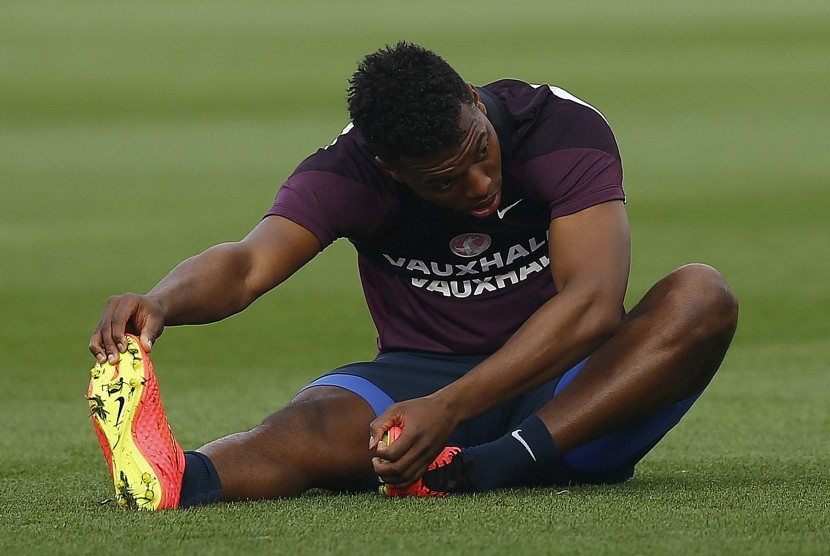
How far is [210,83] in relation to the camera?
15453 mm

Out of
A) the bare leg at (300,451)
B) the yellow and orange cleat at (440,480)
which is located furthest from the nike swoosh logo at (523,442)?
the bare leg at (300,451)

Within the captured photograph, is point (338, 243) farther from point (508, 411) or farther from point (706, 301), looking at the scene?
point (706, 301)

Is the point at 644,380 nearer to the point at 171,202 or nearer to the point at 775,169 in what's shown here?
the point at 171,202

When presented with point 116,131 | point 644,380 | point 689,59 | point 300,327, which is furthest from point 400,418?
point 689,59

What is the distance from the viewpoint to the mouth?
2.64m

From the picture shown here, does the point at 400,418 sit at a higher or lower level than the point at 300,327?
higher

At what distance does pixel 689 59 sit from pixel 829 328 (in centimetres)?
1048

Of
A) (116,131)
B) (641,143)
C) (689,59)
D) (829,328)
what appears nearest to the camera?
(829,328)

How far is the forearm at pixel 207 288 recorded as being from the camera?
8.27 ft

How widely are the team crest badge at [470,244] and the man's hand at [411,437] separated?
1.60 ft

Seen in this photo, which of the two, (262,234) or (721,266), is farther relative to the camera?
(721,266)

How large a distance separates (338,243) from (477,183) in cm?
587

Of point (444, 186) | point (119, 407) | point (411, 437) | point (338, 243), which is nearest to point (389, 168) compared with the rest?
point (444, 186)

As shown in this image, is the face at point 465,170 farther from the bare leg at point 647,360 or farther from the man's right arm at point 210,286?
the bare leg at point 647,360
